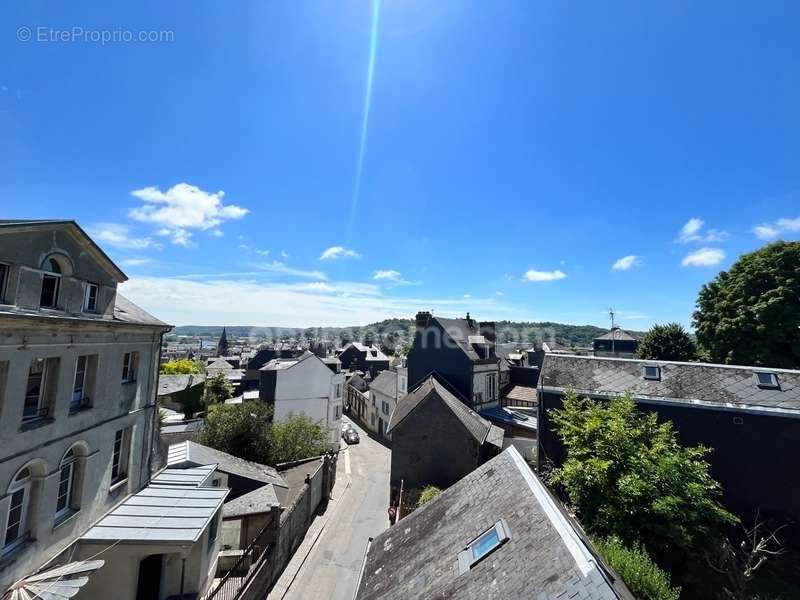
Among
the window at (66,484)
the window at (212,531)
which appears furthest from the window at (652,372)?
the window at (66,484)

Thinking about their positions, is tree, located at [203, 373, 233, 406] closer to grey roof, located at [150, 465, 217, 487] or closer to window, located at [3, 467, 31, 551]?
grey roof, located at [150, 465, 217, 487]

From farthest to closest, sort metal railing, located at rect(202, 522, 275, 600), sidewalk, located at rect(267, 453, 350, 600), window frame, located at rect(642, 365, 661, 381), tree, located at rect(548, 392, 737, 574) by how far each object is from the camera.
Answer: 1. window frame, located at rect(642, 365, 661, 381)
2. sidewalk, located at rect(267, 453, 350, 600)
3. metal railing, located at rect(202, 522, 275, 600)
4. tree, located at rect(548, 392, 737, 574)

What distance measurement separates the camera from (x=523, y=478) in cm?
882

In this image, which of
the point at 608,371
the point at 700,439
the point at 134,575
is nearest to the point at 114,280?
the point at 134,575

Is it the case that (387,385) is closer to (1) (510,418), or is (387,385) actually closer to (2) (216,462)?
(1) (510,418)

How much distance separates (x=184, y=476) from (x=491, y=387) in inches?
923

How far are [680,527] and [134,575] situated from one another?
1753 centimetres

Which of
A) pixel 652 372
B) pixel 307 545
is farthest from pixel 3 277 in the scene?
pixel 652 372

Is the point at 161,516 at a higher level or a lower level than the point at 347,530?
higher

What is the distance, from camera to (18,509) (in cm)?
929

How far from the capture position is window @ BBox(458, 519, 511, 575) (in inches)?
279

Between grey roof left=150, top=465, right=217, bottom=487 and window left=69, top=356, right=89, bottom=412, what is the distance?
6020 millimetres

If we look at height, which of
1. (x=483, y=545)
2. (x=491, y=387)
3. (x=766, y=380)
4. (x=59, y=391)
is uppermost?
(x=766, y=380)

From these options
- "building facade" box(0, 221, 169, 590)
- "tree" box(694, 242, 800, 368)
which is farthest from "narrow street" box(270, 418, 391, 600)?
"tree" box(694, 242, 800, 368)
